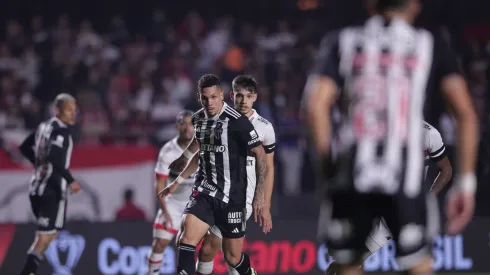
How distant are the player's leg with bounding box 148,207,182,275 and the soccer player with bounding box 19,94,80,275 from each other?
103 cm

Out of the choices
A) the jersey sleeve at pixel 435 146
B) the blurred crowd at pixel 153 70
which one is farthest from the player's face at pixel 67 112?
the blurred crowd at pixel 153 70

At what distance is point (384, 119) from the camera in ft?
13.8

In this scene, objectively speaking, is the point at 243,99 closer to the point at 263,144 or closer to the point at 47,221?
the point at 263,144

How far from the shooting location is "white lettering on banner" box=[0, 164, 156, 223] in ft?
45.8

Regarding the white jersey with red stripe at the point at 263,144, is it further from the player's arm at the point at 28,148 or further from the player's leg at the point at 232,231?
the player's arm at the point at 28,148

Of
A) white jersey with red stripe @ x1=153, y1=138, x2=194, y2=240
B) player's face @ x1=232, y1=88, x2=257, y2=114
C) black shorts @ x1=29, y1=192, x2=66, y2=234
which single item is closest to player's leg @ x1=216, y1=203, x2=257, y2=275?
player's face @ x1=232, y1=88, x2=257, y2=114

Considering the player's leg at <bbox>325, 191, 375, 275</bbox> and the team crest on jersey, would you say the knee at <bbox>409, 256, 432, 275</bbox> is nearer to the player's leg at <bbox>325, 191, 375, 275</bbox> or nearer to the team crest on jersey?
the player's leg at <bbox>325, 191, 375, 275</bbox>

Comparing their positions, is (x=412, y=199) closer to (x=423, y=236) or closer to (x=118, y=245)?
(x=423, y=236)

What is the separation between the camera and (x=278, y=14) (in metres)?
19.5

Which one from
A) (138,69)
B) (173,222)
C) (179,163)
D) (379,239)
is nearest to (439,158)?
(379,239)

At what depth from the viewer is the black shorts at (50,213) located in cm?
1009

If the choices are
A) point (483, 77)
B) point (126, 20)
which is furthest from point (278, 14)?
point (483, 77)

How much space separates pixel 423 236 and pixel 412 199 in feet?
0.58

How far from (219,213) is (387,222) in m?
3.75
